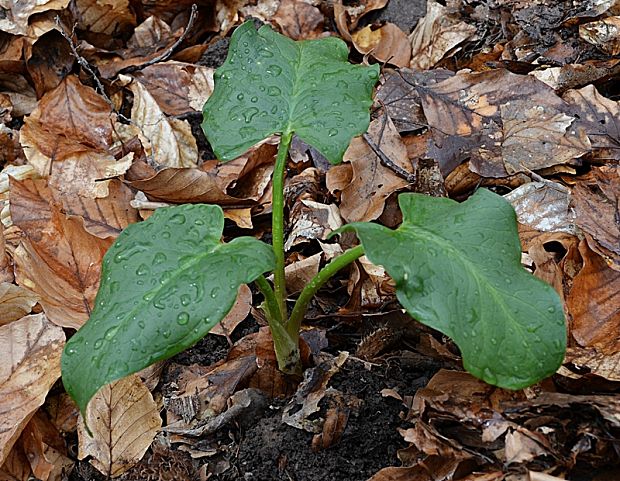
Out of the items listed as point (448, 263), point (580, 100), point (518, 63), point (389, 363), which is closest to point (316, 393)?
point (389, 363)

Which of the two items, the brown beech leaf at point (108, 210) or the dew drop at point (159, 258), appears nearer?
the dew drop at point (159, 258)

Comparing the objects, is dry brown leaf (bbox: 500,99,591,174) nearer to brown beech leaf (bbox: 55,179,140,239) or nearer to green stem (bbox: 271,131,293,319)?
green stem (bbox: 271,131,293,319)

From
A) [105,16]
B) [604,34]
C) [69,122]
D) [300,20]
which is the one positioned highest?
[105,16]

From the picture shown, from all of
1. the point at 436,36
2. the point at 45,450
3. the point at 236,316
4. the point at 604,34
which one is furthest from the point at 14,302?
the point at 604,34

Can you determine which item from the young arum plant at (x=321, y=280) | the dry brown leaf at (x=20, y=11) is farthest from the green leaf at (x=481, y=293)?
the dry brown leaf at (x=20, y=11)

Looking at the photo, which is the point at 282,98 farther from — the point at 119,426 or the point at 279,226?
the point at 119,426

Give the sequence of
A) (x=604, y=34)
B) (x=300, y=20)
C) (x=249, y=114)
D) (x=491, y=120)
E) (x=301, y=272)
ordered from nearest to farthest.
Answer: (x=249, y=114), (x=301, y=272), (x=491, y=120), (x=604, y=34), (x=300, y=20)

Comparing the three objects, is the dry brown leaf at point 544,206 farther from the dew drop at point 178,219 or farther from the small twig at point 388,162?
the dew drop at point 178,219
